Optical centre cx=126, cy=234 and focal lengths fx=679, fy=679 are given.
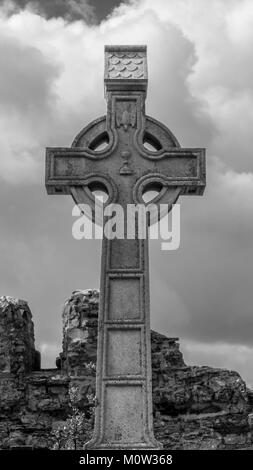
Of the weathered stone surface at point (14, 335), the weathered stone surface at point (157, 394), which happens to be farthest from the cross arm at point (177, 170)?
the weathered stone surface at point (14, 335)

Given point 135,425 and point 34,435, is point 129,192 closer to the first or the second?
point 135,425

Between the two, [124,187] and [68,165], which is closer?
[124,187]

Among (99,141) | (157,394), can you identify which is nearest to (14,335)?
(157,394)

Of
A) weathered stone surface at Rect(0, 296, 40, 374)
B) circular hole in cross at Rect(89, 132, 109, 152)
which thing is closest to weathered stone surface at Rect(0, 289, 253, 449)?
weathered stone surface at Rect(0, 296, 40, 374)

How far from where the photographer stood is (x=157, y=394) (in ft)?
116

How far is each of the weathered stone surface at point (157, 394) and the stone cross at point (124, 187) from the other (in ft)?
76.2

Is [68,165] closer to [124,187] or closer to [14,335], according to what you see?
[124,187]

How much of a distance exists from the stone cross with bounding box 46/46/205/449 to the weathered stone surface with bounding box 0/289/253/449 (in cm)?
2323

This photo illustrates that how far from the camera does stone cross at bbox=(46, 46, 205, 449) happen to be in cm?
919

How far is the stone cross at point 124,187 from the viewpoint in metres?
9.19

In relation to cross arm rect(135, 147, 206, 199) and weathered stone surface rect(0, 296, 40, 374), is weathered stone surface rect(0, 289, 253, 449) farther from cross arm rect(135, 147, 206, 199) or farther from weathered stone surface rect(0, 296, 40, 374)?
cross arm rect(135, 147, 206, 199)

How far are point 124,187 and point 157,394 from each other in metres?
26.7

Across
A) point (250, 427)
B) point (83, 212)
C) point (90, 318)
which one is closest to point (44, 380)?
point (90, 318)
